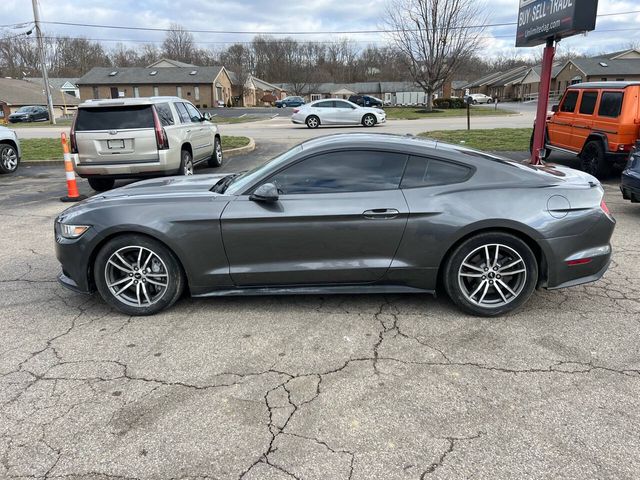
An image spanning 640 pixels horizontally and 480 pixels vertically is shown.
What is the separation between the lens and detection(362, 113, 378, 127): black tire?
1005 inches

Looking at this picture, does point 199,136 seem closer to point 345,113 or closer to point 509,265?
point 509,265

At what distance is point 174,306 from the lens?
417 cm

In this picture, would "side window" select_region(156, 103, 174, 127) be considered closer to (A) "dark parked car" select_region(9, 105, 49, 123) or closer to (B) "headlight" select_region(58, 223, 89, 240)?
(B) "headlight" select_region(58, 223, 89, 240)

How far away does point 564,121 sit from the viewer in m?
11.1

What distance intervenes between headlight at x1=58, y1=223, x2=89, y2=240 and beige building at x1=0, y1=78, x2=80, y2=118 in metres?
68.3

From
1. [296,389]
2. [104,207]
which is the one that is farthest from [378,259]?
[104,207]

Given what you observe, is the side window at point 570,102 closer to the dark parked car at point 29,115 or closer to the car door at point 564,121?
the car door at point 564,121

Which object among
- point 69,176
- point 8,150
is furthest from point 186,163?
point 8,150

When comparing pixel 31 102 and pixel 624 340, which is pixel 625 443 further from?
pixel 31 102

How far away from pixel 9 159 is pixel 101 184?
154 inches

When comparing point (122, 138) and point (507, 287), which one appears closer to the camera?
point (507, 287)

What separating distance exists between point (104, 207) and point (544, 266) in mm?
3625

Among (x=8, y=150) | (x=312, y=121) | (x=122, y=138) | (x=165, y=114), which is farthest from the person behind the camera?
(x=312, y=121)

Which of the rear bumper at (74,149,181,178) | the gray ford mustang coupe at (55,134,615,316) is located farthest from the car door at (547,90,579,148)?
the rear bumper at (74,149,181,178)
